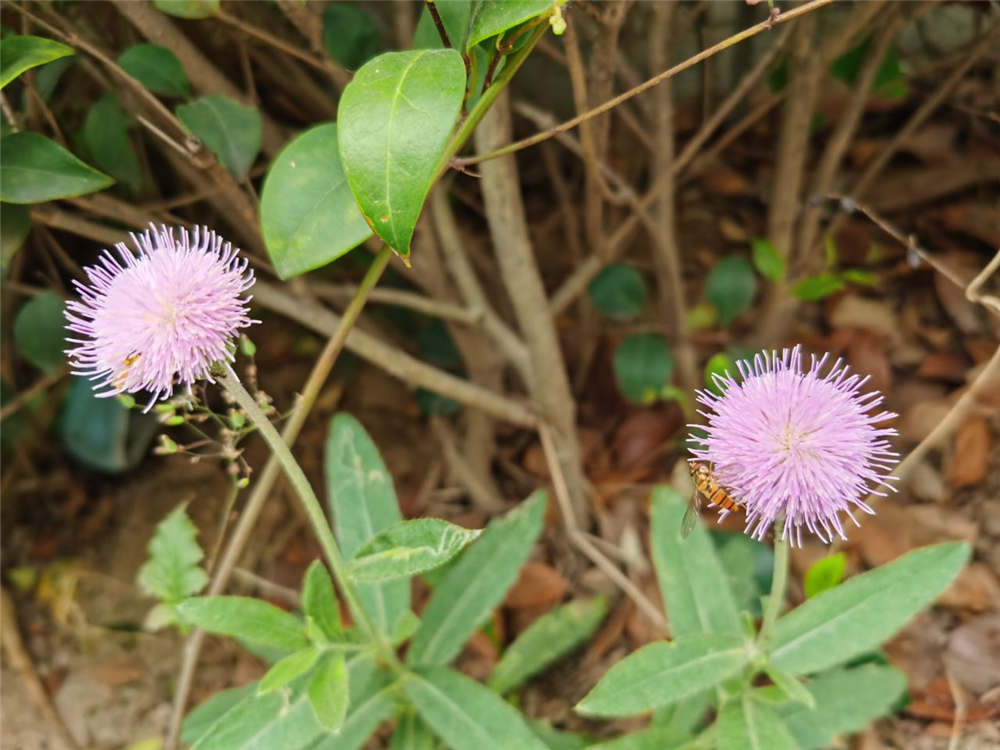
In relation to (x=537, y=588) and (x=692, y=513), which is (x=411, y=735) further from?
(x=692, y=513)

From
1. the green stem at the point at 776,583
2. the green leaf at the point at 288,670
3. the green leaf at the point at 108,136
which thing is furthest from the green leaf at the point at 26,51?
the green stem at the point at 776,583

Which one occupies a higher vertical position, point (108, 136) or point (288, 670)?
point (108, 136)

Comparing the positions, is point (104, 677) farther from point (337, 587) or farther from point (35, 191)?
point (35, 191)

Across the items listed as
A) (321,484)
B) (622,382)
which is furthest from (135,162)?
(622,382)

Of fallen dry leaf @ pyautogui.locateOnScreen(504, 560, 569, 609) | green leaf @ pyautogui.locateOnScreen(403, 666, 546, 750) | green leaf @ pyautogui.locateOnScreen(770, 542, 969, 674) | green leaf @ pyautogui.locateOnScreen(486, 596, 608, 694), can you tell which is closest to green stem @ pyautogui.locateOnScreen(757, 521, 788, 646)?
green leaf @ pyautogui.locateOnScreen(770, 542, 969, 674)

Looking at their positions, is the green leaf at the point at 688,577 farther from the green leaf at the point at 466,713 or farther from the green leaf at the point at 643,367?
the green leaf at the point at 643,367

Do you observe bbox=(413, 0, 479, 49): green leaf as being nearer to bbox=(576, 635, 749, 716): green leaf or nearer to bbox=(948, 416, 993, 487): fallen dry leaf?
bbox=(576, 635, 749, 716): green leaf

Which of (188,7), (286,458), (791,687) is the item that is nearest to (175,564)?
(286,458)
